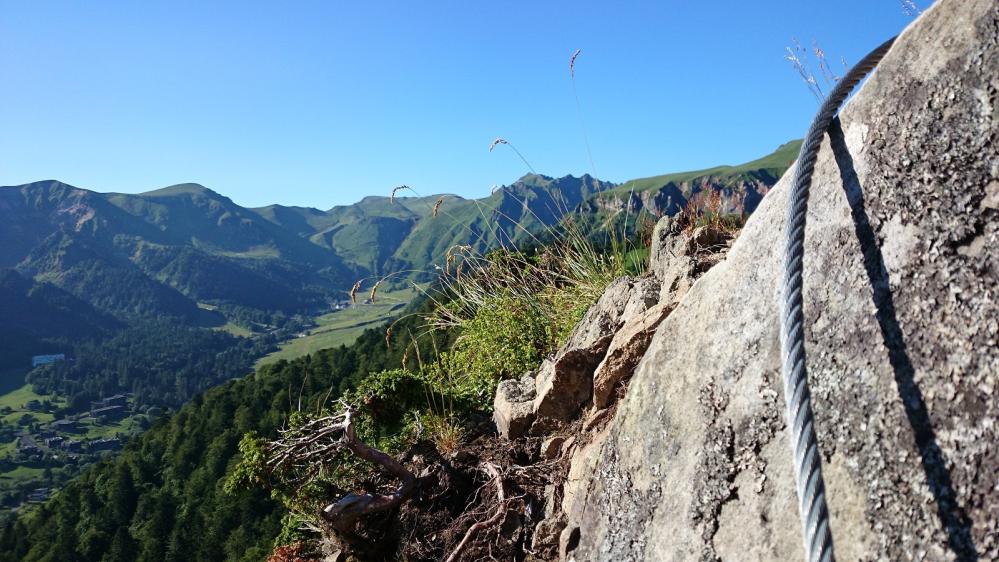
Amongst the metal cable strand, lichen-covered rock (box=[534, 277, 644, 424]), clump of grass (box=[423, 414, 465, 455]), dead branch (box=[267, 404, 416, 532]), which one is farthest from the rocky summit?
clump of grass (box=[423, 414, 465, 455])

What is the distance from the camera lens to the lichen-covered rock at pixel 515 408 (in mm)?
5031

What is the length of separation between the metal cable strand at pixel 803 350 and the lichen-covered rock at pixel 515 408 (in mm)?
3187

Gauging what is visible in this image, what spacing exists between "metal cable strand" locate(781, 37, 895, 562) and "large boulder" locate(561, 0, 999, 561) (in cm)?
12

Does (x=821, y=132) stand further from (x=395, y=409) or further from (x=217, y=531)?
(x=217, y=531)

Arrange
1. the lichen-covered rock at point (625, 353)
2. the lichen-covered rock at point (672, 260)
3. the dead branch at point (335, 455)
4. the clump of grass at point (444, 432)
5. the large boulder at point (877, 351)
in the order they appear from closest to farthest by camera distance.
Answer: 1. the large boulder at point (877, 351)
2. the lichen-covered rock at point (625, 353)
3. the lichen-covered rock at point (672, 260)
4. the dead branch at point (335, 455)
5. the clump of grass at point (444, 432)

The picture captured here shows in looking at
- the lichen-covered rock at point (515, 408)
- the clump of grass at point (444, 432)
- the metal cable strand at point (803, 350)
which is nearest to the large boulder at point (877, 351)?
the metal cable strand at point (803, 350)

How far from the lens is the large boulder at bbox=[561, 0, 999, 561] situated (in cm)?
162

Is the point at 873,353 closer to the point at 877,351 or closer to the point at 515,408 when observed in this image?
the point at 877,351

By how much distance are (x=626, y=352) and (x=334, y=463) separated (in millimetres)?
2773

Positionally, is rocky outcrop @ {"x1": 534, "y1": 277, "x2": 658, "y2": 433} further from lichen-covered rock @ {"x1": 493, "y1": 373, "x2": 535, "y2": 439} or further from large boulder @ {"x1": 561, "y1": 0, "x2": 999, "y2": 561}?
large boulder @ {"x1": 561, "y1": 0, "x2": 999, "y2": 561}

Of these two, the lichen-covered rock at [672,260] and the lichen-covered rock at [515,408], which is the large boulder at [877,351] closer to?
the lichen-covered rock at [672,260]

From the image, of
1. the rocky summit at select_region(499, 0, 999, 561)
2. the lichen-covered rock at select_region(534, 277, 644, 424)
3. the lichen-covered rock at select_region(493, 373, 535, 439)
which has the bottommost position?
the lichen-covered rock at select_region(493, 373, 535, 439)

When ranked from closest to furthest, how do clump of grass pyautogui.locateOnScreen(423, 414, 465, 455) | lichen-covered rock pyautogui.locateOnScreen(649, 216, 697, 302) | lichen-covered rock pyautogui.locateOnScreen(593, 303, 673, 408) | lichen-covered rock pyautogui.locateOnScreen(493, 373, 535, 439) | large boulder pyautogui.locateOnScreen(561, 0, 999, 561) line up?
1. large boulder pyautogui.locateOnScreen(561, 0, 999, 561)
2. lichen-covered rock pyautogui.locateOnScreen(593, 303, 673, 408)
3. lichen-covered rock pyautogui.locateOnScreen(649, 216, 697, 302)
4. lichen-covered rock pyautogui.locateOnScreen(493, 373, 535, 439)
5. clump of grass pyautogui.locateOnScreen(423, 414, 465, 455)

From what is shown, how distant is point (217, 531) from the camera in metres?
36.3
